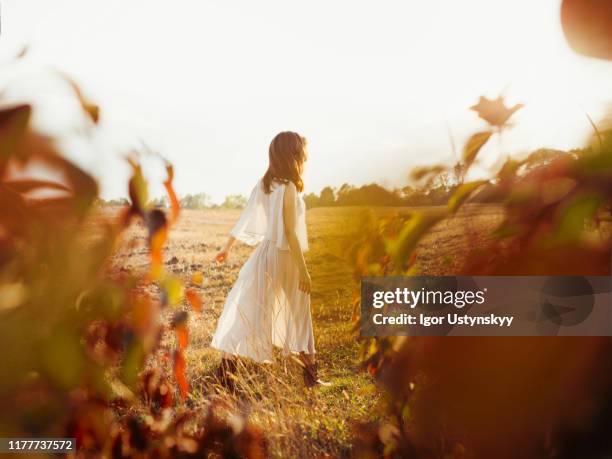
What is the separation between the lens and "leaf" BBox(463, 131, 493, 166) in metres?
0.74

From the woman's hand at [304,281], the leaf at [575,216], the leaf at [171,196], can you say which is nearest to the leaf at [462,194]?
the leaf at [575,216]

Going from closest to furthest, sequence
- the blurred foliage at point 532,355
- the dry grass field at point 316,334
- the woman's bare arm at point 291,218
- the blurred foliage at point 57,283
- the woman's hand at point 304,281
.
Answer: the blurred foliage at point 532,355 → the blurred foliage at point 57,283 → the dry grass field at point 316,334 → the woman's hand at point 304,281 → the woman's bare arm at point 291,218

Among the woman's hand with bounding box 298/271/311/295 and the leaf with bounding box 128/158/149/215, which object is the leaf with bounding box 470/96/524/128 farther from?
the woman's hand with bounding box 298/271/311/295

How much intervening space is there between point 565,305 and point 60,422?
0.64 meters

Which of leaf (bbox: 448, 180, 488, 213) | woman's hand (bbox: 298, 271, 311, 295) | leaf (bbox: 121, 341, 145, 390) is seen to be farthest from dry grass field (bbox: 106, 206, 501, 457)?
woman's hand (bbox: 298, 271, 311, 295)

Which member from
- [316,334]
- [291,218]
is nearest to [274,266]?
[291,218]

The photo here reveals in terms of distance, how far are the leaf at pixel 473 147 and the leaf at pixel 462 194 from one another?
47mm

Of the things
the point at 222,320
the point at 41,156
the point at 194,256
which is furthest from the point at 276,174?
the point at 194,256

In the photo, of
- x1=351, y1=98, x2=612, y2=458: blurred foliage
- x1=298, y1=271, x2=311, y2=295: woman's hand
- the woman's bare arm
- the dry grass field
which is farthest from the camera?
the woman's bare arm

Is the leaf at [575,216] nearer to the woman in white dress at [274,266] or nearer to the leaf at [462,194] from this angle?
the leaf at [462,194]

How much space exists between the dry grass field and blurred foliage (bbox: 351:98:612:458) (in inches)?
1.5

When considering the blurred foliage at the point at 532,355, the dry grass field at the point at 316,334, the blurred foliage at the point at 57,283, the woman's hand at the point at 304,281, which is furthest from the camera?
the woman's hand at the point at 304,281

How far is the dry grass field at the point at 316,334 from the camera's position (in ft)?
2.76

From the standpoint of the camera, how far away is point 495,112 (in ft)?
2.46
